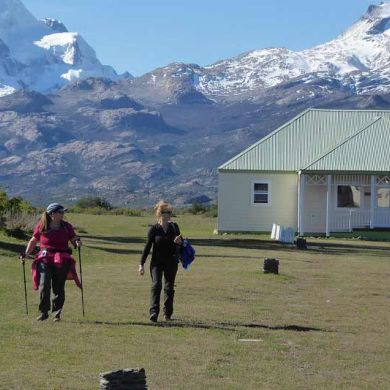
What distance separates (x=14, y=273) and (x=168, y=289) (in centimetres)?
773

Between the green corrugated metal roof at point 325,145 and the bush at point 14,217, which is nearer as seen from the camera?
the bush at point 14,217

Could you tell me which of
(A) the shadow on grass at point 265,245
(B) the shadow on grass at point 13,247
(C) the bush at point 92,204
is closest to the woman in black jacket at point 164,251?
(B) the shadow on grass at point 13,247

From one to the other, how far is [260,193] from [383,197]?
5.07 m

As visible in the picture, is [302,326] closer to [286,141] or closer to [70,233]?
[70,233]

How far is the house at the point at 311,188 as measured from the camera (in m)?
44.2

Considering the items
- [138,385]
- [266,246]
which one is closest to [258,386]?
[138,385]

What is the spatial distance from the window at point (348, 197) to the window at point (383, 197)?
89 centimetres

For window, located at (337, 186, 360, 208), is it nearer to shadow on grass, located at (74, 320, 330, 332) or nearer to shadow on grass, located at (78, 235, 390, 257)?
→ shadow on grass, located at (78, 235, 390, 257)

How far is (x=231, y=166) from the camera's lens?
45375mm

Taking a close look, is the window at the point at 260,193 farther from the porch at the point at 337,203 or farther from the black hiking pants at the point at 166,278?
the black hiking pants at the point at 166,278

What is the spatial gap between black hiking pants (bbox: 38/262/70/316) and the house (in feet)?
97.0

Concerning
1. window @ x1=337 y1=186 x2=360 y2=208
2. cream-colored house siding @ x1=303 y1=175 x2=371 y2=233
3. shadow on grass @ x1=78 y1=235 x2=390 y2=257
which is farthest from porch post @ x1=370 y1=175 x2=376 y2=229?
shadow on grass @ x1=78 y1=235 x2=390 y2=257

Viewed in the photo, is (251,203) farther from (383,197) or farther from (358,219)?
(383,197)

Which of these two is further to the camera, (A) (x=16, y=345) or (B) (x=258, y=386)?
(A) (x=16, y=345)
